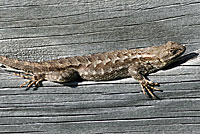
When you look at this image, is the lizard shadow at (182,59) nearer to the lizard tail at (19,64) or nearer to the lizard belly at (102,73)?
the lizard belly at (102,73)

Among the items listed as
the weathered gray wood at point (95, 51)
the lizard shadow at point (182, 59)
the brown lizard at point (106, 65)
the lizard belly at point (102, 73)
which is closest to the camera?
the weathered gray wood at point (95, 51)

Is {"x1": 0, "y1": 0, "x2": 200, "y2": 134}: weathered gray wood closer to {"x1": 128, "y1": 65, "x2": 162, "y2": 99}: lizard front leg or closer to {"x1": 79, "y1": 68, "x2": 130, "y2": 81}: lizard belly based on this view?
{"x1": 128, "y1": 65, "x2": 162, "y2": 99}: lizard front leg

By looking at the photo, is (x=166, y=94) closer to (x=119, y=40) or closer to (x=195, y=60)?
(x=195, y=60)

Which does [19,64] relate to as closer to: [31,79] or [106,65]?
[31,79]

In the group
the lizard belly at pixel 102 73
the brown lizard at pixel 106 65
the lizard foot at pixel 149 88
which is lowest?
the lizard foot at pixel 149 88

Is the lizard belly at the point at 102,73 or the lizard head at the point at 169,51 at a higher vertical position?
the lizard head at the point at 169,51

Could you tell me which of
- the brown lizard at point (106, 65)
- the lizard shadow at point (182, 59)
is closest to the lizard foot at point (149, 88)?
the brown lizard at point (106, 65)

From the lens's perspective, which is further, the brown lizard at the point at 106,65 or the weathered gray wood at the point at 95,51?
the brown lizard at the point at 106,65

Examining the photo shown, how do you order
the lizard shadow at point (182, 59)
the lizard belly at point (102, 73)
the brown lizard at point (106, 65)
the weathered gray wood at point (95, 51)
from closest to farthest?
the weathered gray wood at point (95, 51)
the lizard shadow at point (182, 59)
the brown lizard at point (106, 65)
the lizard belly at point (102, 73)
